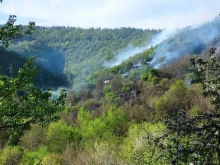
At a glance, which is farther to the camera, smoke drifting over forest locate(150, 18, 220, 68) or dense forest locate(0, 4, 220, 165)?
smoke drifting over forest locate(150, 18, 220, 68)

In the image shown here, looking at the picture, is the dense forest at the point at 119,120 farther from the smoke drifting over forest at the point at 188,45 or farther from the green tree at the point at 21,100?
the smoke drifting over forest at the point at 188,45

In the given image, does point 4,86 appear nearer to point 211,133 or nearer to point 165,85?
point 211,133

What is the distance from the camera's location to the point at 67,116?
8350 cm

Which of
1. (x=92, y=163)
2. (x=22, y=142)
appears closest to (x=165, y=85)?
(x=22, y=142)

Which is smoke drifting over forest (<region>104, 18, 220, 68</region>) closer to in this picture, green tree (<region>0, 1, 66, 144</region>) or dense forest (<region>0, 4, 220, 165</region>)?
dense forest (<region>0, 4, 220, 165</region>)

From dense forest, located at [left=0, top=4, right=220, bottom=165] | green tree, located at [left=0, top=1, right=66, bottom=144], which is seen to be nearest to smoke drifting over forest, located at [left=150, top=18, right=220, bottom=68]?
dense forest, located at [left=0, top=4, right=220, bottom=165]

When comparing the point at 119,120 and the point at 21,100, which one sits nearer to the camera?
the point at 21,100

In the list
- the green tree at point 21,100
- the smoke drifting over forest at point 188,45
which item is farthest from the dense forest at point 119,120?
the smoke drifting over forest at point 188,45

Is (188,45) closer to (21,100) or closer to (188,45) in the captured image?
(188,45)

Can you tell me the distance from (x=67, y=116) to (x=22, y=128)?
71.2m

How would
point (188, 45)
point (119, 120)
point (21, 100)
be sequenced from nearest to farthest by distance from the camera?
point (21, 100), point (119, 120), point (188, 45)

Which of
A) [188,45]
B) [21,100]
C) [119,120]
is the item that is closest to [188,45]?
[188,45]

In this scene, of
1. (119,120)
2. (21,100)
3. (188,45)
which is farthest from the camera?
(188,45)

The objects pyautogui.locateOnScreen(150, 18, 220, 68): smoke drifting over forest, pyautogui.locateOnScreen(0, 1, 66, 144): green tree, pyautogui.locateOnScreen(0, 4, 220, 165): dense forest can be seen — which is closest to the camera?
pyautogui.locateOnScreen(0, 4, 220, 165): dense forest
